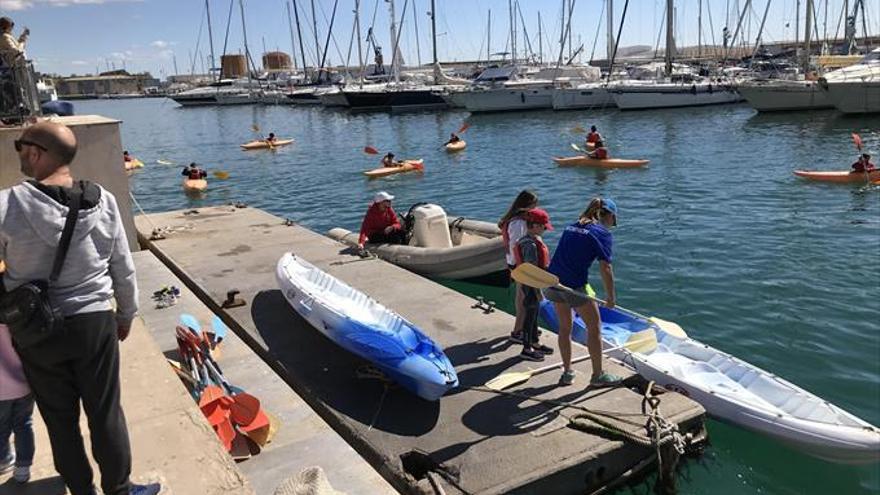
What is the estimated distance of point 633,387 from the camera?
713cm

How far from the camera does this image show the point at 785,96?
43.5m

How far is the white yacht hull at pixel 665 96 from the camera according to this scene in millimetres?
50125

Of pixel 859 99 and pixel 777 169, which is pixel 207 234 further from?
pixel 859 99

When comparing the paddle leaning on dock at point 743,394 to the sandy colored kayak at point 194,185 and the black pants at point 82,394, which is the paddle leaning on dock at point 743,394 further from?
the sandy colored kayak at point 194,185

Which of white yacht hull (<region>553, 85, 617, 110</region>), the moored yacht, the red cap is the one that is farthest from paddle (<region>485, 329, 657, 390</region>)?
white yacht hull (<region>553, 85, 617, 110</region>)

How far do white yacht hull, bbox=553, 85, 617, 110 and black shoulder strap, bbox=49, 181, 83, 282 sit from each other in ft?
175

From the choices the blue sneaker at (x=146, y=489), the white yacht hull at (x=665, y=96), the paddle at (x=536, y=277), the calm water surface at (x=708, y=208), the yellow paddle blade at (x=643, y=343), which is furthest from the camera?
the white yacht hull at (x=665, y=96)

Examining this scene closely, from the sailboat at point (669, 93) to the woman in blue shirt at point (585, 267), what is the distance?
4688 centimetres

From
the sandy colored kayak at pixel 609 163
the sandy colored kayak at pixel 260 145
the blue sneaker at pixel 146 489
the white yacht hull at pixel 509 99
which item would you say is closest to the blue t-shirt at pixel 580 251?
the blue sneaker at pixel 146 489

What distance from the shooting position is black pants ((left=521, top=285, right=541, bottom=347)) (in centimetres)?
750

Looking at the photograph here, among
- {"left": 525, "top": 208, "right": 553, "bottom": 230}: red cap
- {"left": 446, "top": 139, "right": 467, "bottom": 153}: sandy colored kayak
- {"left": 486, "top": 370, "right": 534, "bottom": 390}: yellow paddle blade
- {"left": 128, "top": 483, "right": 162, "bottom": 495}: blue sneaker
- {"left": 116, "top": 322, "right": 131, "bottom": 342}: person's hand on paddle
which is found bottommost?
{"left": 486, "top": 370, "right": 534, "bottom": 390}: yellow paddle blade

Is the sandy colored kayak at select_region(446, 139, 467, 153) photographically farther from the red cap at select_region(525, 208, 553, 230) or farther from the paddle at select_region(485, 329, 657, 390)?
the red cap at select_region(525, 208, 553, 230)

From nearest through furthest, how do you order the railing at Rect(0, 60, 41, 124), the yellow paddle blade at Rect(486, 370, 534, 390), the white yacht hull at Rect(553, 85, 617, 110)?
the yellow paddle blade at Rect(486, 370, 534, 390), the railing at Rect(0, 60, 41, 124), the white yacht hull at Rect(553, 85, 617, 110)

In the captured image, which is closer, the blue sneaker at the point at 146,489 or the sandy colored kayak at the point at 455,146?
the blue sneaker at the point at 146,489
